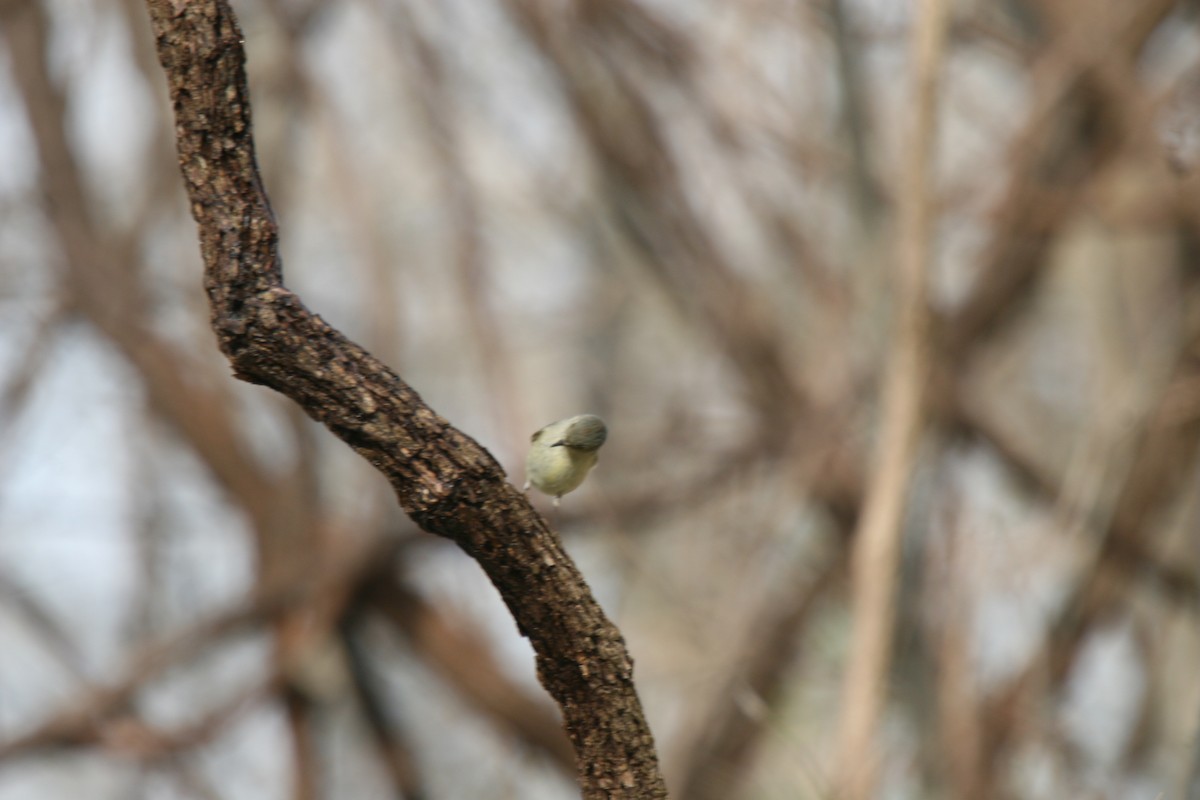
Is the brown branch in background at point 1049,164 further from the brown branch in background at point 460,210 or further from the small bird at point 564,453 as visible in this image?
the small bird at point 564,453

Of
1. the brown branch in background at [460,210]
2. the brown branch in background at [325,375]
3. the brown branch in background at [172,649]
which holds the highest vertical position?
the brown branch in background at [460,210]

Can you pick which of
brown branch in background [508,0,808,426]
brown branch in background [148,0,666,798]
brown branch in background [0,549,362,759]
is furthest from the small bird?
brown branch in background [508,0,808,426]

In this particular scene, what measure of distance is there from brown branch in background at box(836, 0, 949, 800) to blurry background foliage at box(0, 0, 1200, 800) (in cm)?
36

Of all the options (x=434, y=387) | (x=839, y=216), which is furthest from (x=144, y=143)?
(x=839, y=216)

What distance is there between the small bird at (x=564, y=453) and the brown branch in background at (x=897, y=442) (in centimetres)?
248

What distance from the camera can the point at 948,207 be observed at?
5512 millimetres

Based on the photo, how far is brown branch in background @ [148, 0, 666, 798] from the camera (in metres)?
1.38

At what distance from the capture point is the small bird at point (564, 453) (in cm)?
169

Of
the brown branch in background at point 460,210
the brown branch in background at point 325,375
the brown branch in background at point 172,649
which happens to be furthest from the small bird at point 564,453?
the brown branch in background at point 172,649

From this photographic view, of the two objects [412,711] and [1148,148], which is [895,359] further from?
[412,711]

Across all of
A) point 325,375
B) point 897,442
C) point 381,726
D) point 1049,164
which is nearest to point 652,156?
point 1049,164

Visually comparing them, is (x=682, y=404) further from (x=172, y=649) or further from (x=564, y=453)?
(x=564, y=453)

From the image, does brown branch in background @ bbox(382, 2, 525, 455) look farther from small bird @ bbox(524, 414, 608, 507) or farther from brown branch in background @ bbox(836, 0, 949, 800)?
small bird @ bbox(524, 414, 608, 507)

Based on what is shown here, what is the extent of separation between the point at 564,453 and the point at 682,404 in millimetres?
4659
